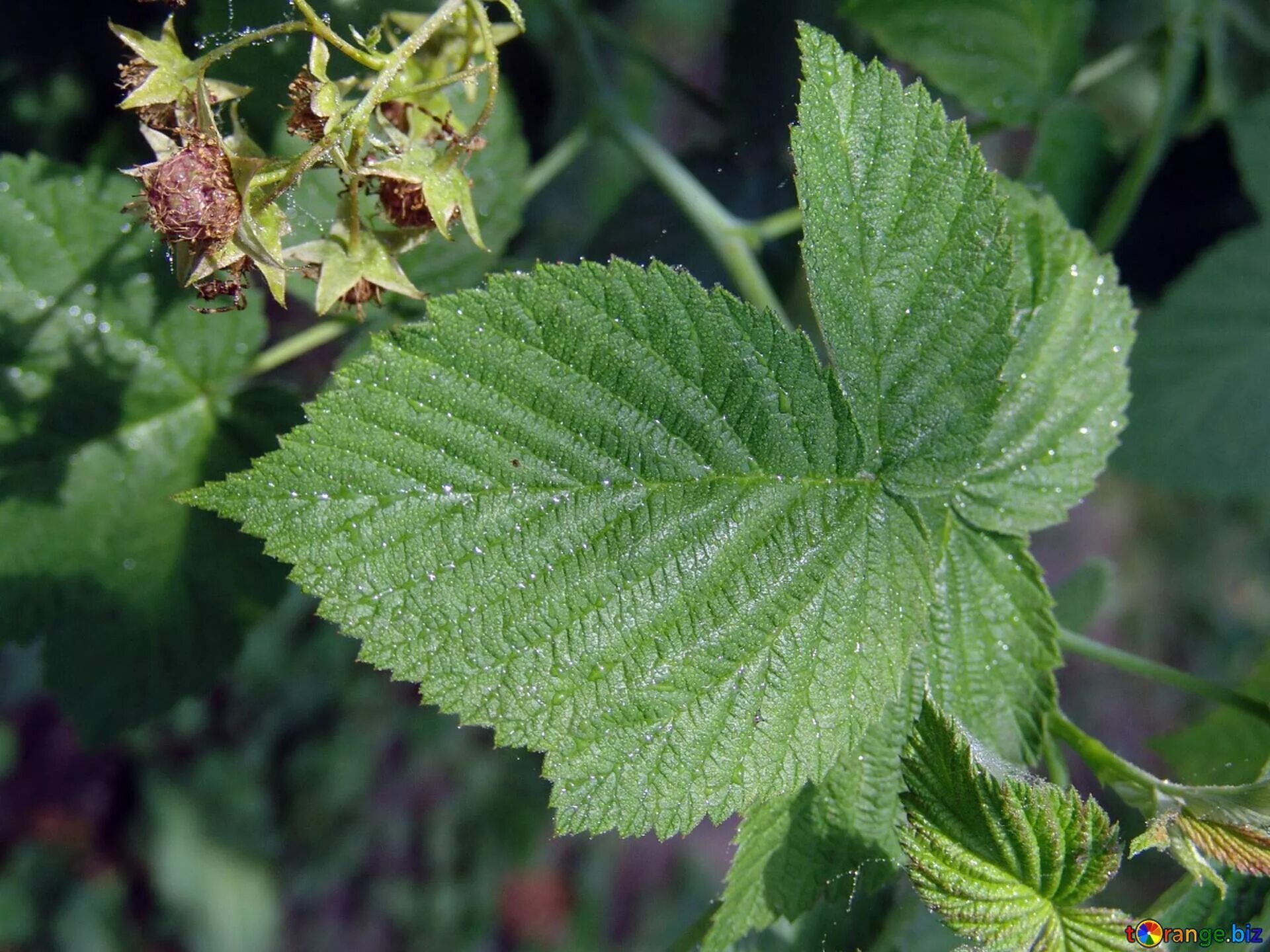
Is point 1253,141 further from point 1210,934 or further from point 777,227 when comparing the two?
point 1210,934

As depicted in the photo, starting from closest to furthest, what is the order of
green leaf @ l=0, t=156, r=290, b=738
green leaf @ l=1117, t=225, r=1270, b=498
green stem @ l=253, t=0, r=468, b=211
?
green stem @ l=253, t=0, r=468, b=211 < green leaf @ l=0, t=156, r=290, b=738 < green leaf @ l=1117, t=225, r=1270, b=498

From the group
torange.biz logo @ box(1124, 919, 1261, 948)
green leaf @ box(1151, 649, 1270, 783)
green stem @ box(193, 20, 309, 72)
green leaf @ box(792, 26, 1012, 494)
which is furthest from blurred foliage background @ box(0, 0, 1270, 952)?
green leaf @ box(792, 26, 1012, 494)

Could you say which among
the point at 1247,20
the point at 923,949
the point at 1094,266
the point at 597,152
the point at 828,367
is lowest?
the point at 923,949

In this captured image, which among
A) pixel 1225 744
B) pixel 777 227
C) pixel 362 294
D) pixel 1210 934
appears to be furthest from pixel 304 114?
pixel 1225 744

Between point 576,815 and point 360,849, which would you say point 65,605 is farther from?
point 360,849

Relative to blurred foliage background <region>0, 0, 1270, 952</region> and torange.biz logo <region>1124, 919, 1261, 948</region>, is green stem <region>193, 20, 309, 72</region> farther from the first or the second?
torange.biz logo <region>1124, 919, 1261, 948</region>

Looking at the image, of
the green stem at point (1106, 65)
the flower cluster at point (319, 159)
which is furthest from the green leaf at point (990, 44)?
the flower cluster at point (319, 159)

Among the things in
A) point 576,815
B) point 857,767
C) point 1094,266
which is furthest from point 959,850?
point 1094,266
